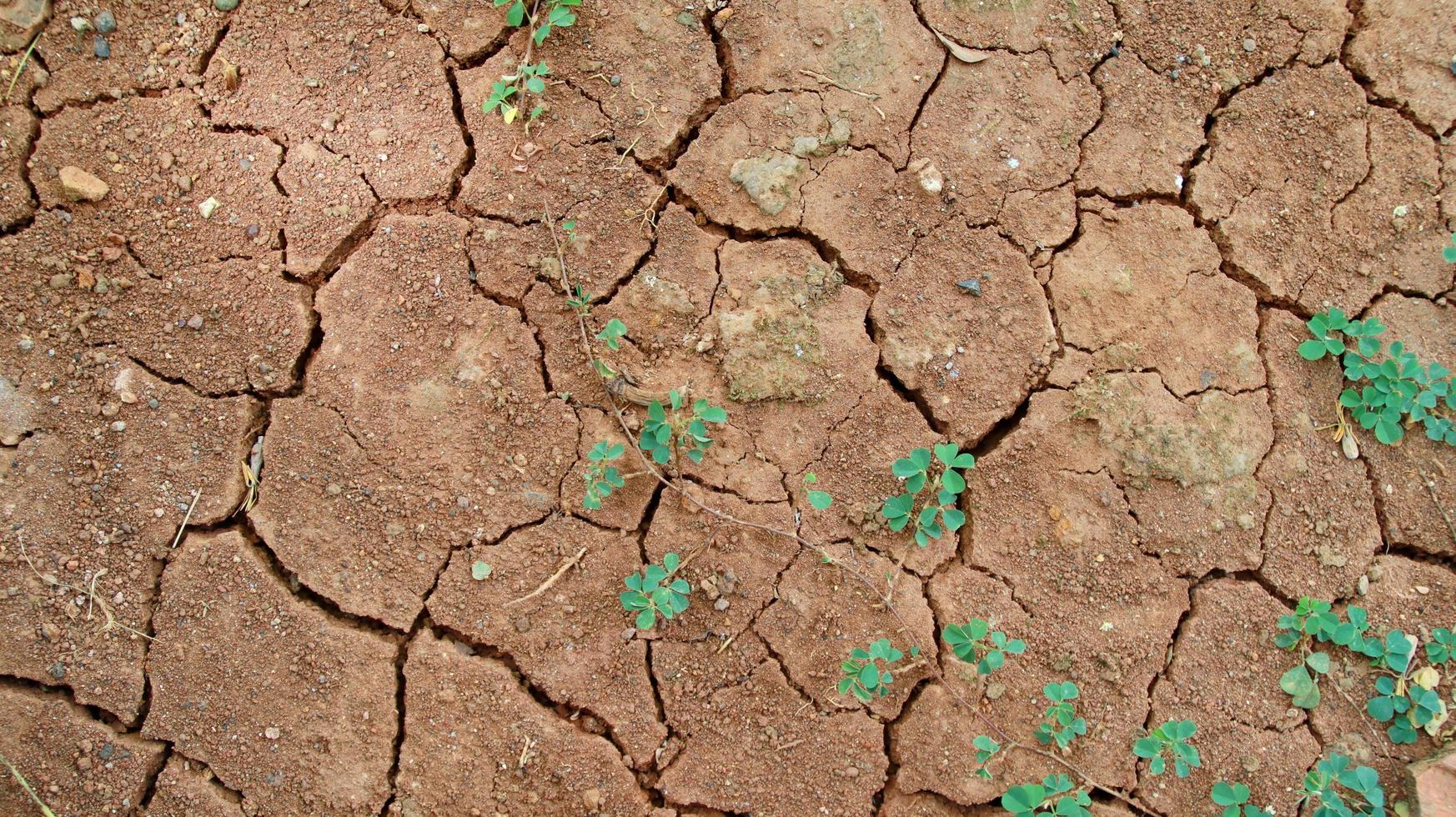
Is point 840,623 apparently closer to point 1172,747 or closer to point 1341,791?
point 1172,747

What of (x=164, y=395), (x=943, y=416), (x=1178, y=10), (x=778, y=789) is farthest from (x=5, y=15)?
(x=1178, y=10)

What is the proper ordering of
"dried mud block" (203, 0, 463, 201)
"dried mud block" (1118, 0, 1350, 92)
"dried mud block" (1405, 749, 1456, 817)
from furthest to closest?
"dried mud block" (1118, 0, 1350, 92) < "dried mud block" (203, 0, 463, 201) < "dried mud block" (1405, 749, 1456, 817)

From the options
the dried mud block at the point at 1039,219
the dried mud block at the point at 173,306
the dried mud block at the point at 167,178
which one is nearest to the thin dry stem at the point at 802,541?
the dried mud block at the point at 173,306

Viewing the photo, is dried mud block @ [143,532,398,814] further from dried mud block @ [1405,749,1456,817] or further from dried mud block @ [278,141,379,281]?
dried mud block @ [1405,749,1456,817]

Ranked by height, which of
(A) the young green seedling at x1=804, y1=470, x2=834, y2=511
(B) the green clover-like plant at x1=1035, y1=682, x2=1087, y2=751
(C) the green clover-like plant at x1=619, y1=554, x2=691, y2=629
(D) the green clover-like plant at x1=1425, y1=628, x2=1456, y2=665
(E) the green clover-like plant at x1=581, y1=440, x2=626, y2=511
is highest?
(D) the green clover-like plant at x1=1425, y1=628, x2=1456, y2=665

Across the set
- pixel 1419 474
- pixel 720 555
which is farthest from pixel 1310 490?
pixel 720 555

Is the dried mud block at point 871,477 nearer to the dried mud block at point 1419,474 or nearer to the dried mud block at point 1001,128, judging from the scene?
the dried mud block at point 1001,128

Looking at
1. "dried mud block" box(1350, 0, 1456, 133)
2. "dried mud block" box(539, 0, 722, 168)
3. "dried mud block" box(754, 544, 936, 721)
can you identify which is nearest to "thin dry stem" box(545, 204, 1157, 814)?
"dried mud block" box(754, 544, 936, 721)
